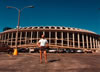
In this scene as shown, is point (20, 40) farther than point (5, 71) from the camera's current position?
Yes

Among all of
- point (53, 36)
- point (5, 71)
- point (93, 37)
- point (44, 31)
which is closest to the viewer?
point (5, 71)

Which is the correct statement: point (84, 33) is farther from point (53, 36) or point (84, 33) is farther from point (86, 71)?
point (86, 71)

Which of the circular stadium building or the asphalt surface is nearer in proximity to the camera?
the asphalt surface

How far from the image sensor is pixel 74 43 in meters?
54.6

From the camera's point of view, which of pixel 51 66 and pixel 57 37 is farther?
pixel 57 37

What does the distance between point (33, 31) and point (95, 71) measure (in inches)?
2029

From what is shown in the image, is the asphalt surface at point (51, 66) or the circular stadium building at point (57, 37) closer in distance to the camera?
the asphalt surface at point (51, 66)

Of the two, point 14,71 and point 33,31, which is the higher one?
point 33,31

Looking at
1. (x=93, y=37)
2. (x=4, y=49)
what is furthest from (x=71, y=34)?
(x=4, y=49)

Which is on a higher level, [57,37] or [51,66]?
[57,37]

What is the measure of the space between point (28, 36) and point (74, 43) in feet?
88.7

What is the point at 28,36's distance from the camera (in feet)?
186

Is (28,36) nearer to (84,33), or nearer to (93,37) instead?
(84,33)

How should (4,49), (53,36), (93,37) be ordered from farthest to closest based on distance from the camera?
1. (93,37)
2. (53,36)
3. (4,49)
